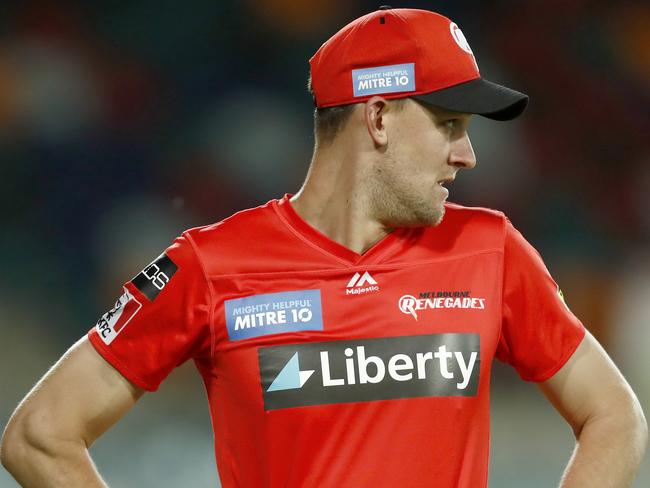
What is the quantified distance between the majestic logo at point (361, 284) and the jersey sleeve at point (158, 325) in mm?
268

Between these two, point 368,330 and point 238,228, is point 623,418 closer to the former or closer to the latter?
point 368,330

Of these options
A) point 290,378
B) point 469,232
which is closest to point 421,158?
point 469,232

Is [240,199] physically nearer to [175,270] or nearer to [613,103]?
[613,103]

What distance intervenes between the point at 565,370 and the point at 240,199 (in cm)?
280

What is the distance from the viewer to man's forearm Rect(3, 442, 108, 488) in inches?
75.0

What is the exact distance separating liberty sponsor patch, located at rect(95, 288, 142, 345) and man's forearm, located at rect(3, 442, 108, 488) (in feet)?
0.69

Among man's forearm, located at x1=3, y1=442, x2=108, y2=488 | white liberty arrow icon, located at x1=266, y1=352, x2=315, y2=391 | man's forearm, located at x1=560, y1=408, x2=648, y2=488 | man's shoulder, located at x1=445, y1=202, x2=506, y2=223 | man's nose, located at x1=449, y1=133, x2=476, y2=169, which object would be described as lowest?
man's forearm, located at x1=560, y1=408, x2=648, y2=488

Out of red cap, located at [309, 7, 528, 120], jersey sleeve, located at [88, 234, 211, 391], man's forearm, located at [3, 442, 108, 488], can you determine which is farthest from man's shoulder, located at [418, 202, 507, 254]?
man's forearm, located at [3, 442, 108, 488]

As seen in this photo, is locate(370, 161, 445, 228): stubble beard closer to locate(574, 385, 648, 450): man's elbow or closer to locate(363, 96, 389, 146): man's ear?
locate(363, 96, 389, 146): man's ear

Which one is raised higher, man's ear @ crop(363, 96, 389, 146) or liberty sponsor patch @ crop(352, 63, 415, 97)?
liberty sponsor patch @ crop(352, 63, 415, 97)

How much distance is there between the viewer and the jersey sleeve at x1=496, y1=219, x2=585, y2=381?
1950mm

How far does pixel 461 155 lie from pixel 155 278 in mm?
620

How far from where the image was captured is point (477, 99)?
191 cm

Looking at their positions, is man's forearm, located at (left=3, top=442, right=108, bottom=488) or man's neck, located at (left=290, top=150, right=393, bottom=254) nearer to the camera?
man's forearm, located at (left=3, top=442, right=108, bottom=488)
